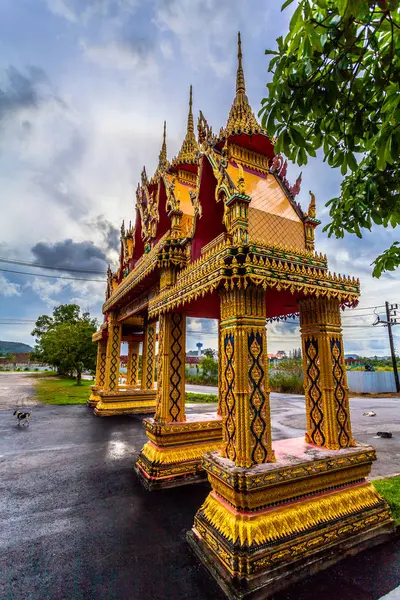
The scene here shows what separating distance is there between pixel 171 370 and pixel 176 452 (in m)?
1.68

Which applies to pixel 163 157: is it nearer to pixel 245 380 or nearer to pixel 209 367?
pixel 245 380

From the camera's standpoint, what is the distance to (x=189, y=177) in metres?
8.63

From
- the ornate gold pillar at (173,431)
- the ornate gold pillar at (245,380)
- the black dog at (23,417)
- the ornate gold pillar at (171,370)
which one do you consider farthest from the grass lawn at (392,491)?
the black dog at (23,417)

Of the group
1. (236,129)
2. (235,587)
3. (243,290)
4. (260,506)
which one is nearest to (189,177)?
(236,129)

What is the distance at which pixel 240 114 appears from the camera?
5953 millimetres

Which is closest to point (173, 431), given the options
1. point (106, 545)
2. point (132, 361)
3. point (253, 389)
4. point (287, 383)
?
point (106, 545)

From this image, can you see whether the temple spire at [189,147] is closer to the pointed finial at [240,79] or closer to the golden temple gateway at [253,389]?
the golden temple gateway at [253,389]

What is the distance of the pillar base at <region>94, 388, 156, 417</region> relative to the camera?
43.4ft

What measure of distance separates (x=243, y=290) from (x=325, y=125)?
211cm

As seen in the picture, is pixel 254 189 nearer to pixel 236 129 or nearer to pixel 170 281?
pixel 236 129

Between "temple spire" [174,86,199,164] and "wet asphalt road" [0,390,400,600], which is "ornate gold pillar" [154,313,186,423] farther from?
"temple spire" [174,86,199,164]

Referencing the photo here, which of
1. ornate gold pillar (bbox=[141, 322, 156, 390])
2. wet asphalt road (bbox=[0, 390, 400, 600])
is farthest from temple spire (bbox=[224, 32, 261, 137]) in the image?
ornate gold pillar (bbox=[141, 322, 156, 390])

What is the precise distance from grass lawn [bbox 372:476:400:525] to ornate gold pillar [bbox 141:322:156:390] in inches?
408

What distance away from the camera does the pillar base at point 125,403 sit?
13.2 m
